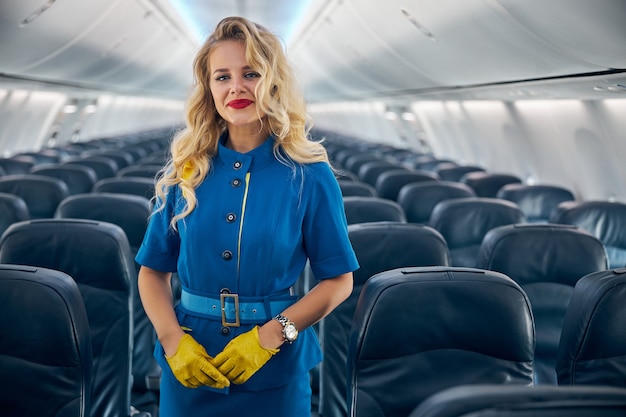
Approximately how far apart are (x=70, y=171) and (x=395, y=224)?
4825 millimetres

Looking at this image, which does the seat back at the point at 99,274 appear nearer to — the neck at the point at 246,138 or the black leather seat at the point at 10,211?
the neck at the point at 246,138

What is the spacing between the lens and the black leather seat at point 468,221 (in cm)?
526

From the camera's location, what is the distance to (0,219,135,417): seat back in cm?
336

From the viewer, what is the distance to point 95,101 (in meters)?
22.8

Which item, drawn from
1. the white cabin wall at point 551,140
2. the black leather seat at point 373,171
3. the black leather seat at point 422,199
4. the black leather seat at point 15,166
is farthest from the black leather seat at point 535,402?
the black leather seat at point 15,166

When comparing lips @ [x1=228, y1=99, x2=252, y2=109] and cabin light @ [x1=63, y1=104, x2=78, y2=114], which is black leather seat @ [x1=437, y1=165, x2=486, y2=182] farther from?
cabin light @ [x1=63, y1=104, x2=78, y2=114]

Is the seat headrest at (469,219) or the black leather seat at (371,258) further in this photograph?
the seat headrest at (469,219)

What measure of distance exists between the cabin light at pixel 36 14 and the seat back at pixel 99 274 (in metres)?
4.34

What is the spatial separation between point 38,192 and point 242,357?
455 cm

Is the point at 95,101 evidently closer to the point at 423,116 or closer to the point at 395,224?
the point at 423,116

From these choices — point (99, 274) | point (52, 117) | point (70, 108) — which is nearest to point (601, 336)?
point (99, 274)

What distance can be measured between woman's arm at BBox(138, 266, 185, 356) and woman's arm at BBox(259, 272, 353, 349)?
0.88ft

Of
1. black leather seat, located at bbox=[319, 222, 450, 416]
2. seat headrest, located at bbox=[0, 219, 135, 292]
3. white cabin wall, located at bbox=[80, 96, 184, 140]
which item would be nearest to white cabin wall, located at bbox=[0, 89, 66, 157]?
white cabin wall, located at bbox=[80, 96, 184, 140]

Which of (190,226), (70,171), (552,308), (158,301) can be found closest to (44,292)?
(158,301)
